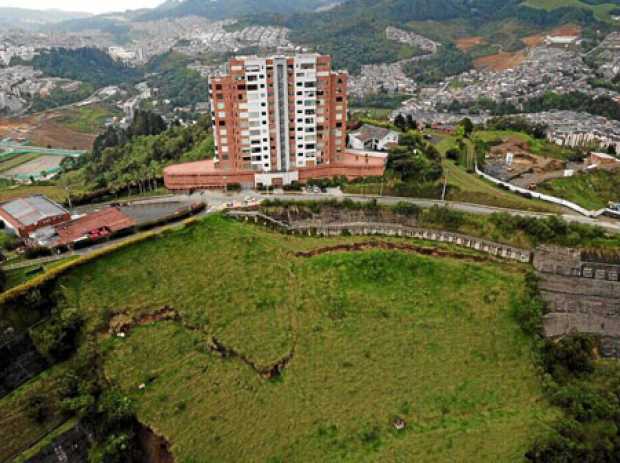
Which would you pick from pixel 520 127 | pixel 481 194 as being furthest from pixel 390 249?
pixel 520 127

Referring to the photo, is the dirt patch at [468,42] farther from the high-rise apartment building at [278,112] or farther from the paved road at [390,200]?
the paved road at [390,200]

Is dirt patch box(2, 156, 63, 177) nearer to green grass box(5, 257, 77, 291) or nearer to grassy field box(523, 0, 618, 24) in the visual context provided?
green grass box(5, 257, 77, 291)

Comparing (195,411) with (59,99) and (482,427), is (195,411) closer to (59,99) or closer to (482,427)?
(482,427)

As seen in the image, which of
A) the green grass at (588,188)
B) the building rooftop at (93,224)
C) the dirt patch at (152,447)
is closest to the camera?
the dirt patch at (152,447)

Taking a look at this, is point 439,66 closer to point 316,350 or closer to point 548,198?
point 548,198

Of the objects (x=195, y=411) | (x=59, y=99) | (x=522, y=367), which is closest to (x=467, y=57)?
(x=59, y=99)

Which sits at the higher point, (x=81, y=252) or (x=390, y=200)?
(x=390, y=200)

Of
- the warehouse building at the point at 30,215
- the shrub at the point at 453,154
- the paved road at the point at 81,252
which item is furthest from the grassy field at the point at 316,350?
the shrub at the point at 453,154
